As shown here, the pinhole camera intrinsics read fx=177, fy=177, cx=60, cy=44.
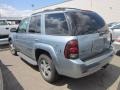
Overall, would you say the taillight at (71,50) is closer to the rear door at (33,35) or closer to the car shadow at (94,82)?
the car shadow at (94,82)

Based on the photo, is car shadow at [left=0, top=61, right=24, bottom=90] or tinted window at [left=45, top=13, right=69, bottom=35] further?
car shadow at [left=0, top=61, right=24, bottom=90]

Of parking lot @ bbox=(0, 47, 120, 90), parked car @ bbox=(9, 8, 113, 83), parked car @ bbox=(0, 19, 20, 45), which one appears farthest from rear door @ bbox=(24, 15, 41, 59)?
parked car @ bbox=(0, 19, 20, 45)

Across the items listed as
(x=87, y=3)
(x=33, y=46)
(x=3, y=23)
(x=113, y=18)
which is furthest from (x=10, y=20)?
(x=87, y=3)

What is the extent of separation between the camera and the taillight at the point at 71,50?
390 centimetres

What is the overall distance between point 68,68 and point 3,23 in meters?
9.36

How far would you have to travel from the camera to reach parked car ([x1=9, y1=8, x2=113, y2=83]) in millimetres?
3965

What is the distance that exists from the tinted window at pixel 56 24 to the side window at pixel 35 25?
379 millimetres

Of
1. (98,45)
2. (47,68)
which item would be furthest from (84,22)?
(47,68)

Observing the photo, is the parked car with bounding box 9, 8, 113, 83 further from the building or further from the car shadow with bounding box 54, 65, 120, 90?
the building

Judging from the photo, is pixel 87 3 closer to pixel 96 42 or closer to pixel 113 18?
pixel 113 18

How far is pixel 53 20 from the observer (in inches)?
181

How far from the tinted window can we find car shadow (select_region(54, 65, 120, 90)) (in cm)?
149

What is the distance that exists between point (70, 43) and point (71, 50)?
0.52 ft

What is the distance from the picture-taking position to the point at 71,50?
3.94 m
